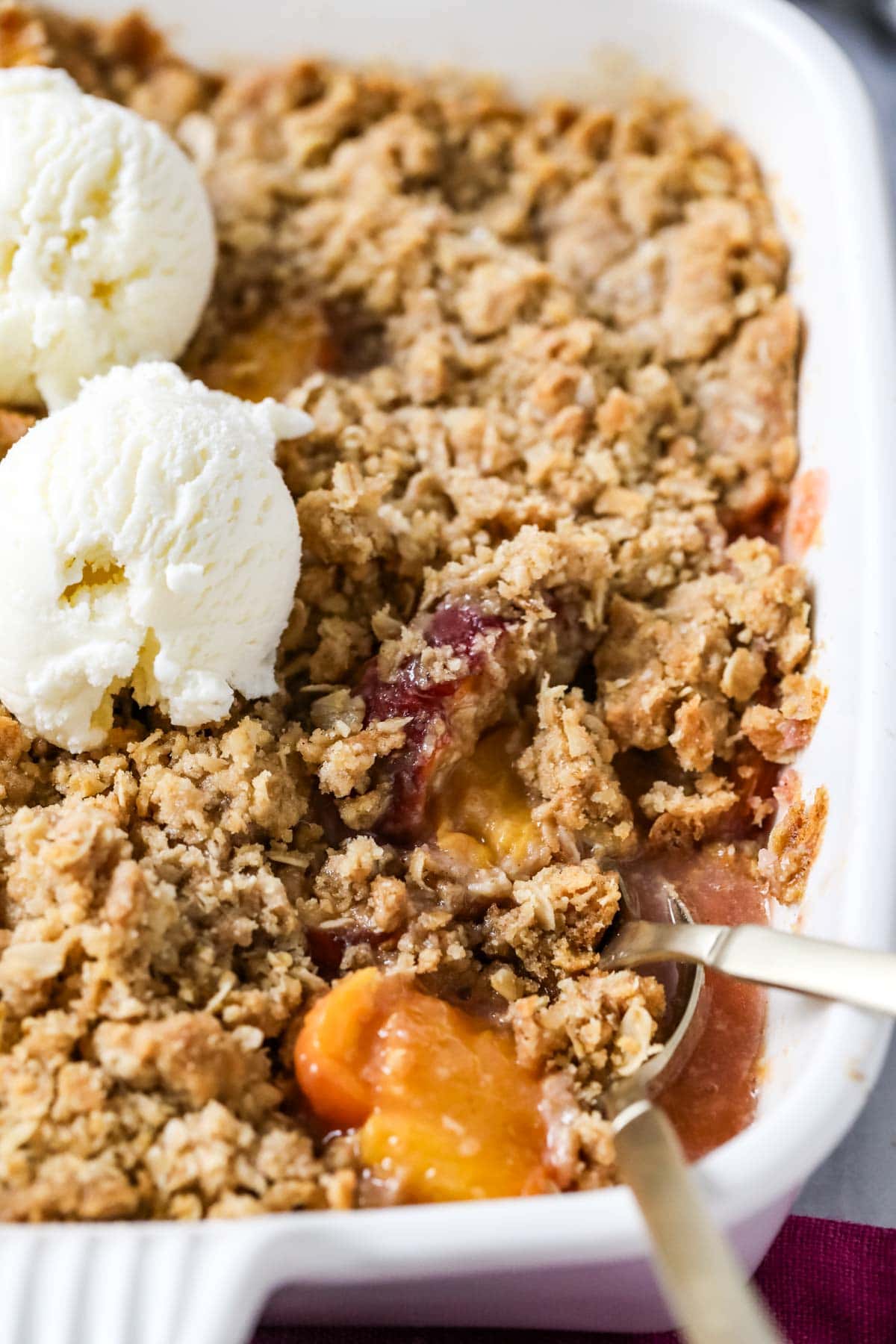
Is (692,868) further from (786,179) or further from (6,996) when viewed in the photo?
(786,179)

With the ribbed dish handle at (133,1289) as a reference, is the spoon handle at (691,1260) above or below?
above

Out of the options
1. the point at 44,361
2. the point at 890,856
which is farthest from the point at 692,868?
the point at 44,361

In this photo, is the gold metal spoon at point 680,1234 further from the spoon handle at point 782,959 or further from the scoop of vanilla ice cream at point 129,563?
the scoop of vanilla ice cream at point 129,563

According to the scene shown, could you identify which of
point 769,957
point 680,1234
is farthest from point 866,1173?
point 680,1234

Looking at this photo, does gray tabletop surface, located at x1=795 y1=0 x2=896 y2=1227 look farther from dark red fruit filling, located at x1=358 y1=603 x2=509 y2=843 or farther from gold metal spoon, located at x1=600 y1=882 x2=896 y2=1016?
dark red fruit filling, located at x1=358 y1=603 x2=509 y2=843

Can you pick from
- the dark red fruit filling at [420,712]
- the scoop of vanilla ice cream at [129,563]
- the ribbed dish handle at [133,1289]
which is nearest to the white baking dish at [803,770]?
the ribbed dish handle at [133,1289]

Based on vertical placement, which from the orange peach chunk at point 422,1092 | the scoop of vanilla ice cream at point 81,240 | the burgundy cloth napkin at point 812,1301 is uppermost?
the scoop of vanilla ice cream at point 81,240

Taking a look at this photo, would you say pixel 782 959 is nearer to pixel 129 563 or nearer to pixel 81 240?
pixel 129 563

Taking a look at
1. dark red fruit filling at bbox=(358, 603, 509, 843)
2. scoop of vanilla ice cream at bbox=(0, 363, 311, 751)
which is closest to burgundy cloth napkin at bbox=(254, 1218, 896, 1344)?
dark red fruit filling at bbox=(358, 603, 509, 843)
